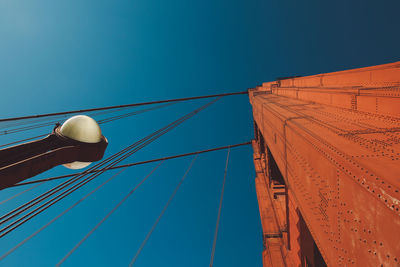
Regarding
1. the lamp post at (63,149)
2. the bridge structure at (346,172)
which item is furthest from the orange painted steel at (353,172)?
the lamp post at (63,149)

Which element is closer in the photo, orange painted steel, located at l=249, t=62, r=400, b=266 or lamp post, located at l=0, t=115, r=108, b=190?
orange painted steel, located at l=249, t=62, r=400, b=266

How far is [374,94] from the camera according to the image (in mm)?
4793

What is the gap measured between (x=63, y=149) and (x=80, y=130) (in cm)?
68

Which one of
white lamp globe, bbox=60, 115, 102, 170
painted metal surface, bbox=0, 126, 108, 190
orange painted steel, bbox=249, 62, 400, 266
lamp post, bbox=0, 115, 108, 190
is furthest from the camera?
white lamp globe, bbox=60, 115, 102, 170

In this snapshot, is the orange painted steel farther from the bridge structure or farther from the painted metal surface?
the painted metal surface

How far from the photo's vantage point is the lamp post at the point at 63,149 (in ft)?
13.8

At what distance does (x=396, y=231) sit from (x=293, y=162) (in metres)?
2.71

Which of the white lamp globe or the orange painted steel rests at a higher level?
the white lamp globe

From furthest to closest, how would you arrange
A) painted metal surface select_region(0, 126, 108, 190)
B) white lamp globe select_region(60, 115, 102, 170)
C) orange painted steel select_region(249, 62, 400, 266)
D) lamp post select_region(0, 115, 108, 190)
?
white lamp globe select_region(60, 115, 102, 170)
lamp post select_region(0, 115, 108, 190)
painted metal surface select_region(0, 126, 108, 190)
orange painted steel select_region(249, 62, 400, 266)

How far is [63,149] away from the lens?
4.70 meters

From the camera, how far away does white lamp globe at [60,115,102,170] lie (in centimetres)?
502

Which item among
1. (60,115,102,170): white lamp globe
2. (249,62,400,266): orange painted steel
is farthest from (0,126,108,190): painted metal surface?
(249,62,400,266): orange painted steel

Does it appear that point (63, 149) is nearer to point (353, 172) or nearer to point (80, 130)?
point (80, 130)

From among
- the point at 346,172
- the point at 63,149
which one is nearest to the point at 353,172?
the point at 346,172
